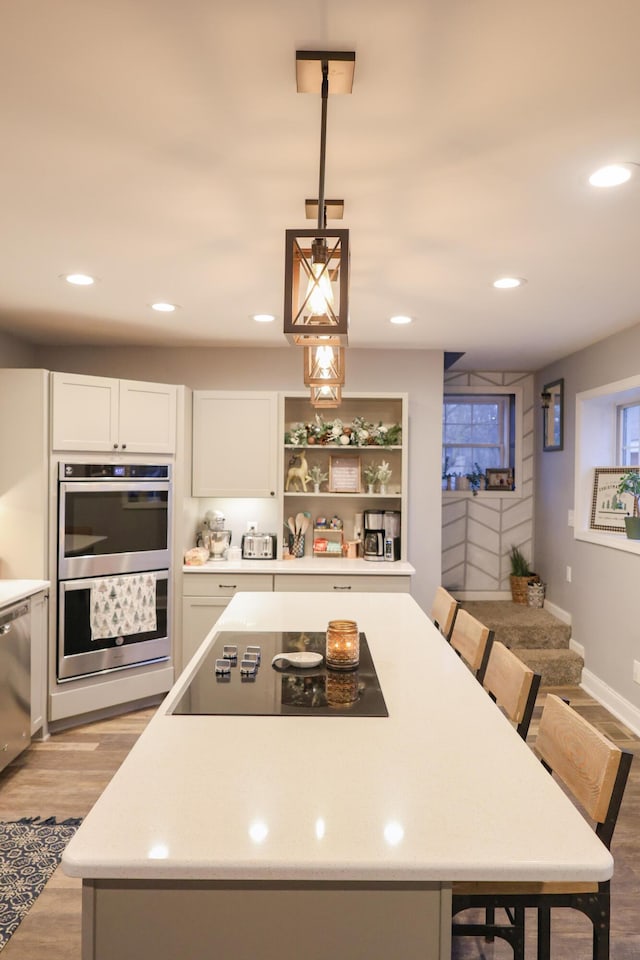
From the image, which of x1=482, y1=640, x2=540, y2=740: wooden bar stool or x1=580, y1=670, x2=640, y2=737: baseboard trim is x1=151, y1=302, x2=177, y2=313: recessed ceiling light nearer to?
x1=482, y1=640, x2=540, y2=740: wooden bar stool

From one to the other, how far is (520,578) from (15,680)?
397 cm

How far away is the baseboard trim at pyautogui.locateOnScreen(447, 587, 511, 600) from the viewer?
5.65 meters

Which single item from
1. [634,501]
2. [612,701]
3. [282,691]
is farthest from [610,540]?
[282,691]

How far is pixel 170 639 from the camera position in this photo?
4.24 metres

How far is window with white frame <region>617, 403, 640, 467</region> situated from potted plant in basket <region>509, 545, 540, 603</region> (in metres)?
1.35

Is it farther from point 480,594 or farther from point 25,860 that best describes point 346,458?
point 25,860

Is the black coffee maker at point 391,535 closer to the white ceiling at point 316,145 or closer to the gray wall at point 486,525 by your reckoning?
the gray wall at point 486,525

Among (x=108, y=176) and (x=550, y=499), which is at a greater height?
(x=108, y=176)

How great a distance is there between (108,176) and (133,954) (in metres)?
2.02

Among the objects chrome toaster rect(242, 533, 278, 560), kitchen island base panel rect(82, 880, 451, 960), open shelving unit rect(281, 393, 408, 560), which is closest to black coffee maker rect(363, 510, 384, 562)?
open shelving unit rect(281, 393, 408, 560)

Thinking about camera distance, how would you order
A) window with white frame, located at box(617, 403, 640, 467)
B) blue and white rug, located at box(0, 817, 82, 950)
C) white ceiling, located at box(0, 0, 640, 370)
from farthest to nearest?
window with white frame, located at box(617, 403, 640, 467) < blue and white rug, located at box(0, 817, 82, 950) < white ceiling, located at box(0, 0, 640, 370)

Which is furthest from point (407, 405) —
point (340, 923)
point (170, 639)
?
point (340, 923)

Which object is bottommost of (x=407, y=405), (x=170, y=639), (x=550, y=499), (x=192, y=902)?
(x=170, y=639)

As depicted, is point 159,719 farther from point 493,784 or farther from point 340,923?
point 493,784
